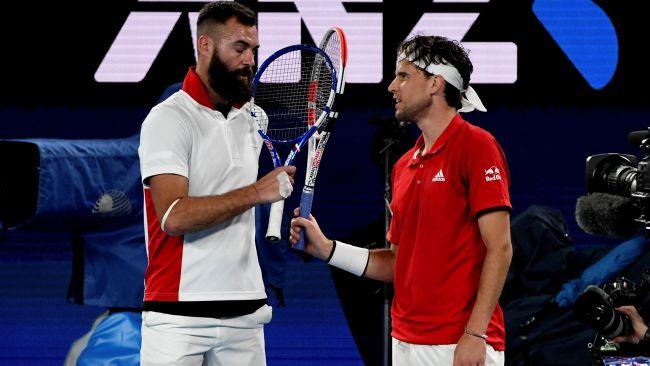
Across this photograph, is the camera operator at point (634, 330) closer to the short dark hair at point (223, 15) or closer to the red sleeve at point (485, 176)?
the red sleeve at point (485, 176)

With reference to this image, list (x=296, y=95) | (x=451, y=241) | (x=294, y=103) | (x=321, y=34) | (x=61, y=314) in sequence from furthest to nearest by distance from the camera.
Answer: (x=61, y=314) < (x=321, y=34) < (x=296, y=95) < (x=294, y=103) < (x=451, y=241)

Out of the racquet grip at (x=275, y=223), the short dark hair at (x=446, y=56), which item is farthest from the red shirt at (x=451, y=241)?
the racquet grip at (x=275, y=223)

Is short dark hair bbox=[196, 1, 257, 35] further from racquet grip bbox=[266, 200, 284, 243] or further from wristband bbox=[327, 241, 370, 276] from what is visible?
wristband bbox=[327, 241, 370, 276]

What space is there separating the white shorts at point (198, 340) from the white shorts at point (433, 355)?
484 mm

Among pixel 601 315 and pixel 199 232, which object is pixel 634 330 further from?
pixel 199 232

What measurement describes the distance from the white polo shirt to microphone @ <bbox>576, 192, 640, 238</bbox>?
5.23ft

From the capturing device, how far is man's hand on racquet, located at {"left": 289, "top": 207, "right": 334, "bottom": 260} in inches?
132

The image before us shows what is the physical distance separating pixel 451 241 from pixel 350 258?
0.51 meters

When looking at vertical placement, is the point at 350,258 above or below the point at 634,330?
above

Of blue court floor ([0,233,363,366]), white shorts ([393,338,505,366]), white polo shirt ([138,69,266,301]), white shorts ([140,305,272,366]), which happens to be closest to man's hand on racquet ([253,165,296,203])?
white polo shirt ([138,69,266,301])

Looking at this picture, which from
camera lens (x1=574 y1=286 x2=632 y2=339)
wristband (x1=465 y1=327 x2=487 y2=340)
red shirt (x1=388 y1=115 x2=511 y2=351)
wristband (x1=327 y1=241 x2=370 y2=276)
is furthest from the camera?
camera lens (x1=574 y1=286 x2=632 y2=339)

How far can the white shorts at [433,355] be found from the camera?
3066 mm

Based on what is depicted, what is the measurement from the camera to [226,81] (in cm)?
318

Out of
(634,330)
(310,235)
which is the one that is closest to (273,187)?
(310,235)
